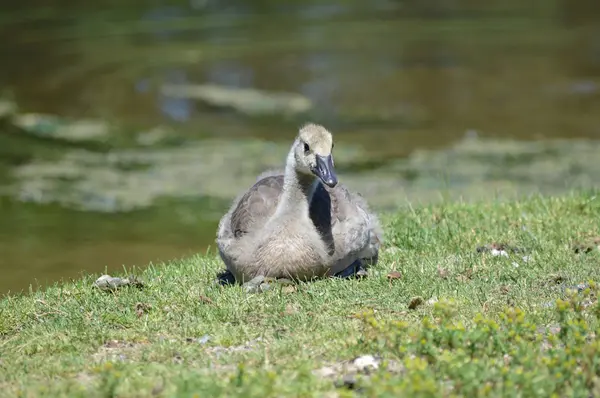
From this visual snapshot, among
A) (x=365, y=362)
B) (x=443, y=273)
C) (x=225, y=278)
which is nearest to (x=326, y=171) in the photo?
(x=443, y=273)

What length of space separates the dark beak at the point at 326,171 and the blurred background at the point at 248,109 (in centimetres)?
472

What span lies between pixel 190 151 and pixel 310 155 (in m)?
9.56

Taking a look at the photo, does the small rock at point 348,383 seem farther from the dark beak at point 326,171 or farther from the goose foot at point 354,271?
the goose foot at point 354,271

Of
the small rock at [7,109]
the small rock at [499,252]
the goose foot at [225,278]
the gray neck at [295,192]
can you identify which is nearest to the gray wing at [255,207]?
the gray neck at [295,192]

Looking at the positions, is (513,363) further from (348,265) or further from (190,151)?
(190,151)

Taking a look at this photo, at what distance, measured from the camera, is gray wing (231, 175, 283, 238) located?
8414mm

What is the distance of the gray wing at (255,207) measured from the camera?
27.6 feet

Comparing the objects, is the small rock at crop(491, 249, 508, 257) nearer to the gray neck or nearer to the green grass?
the green grass

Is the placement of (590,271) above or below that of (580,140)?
above

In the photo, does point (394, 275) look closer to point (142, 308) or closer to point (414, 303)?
point (414, 303)

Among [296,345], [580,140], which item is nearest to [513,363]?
[296,345]

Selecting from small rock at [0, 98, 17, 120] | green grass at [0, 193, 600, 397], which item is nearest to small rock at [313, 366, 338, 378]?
green grass at [0, 193, 600, 397]

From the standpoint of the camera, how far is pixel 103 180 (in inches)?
640

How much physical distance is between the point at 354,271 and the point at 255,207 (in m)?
0.94
